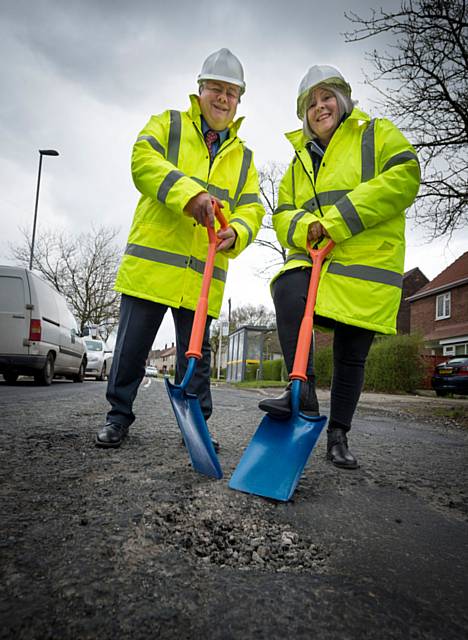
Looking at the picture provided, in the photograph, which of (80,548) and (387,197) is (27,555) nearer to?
(80,548)

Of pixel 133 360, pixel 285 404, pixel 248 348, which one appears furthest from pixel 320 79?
pixel 248 348

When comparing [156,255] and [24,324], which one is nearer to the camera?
[156,255]

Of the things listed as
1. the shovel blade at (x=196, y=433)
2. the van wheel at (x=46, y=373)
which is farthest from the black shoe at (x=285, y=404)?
the van wheel at (x=46, y=373)

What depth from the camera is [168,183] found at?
2.23m

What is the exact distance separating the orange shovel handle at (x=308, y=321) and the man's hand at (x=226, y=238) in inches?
16.7

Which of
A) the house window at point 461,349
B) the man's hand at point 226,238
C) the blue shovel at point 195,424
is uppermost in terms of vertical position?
the house window at point 461,349

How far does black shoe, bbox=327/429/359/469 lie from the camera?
2.15m

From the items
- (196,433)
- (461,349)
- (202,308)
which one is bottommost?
(196,433)

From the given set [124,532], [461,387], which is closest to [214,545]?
[124,532]

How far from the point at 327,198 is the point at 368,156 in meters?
0.30

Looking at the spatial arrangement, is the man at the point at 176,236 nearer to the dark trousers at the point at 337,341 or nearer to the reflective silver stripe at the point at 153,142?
the reflective silver stripe at the point at 153,142

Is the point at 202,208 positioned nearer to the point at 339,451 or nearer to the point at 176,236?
the point at 176,236

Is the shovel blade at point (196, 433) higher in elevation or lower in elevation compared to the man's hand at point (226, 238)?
lower

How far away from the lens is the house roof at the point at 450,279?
23.4 meters
